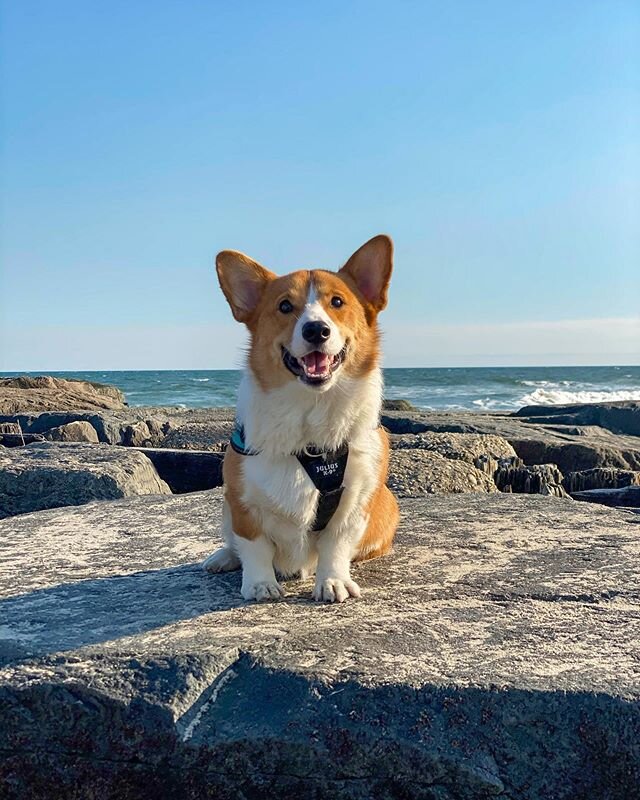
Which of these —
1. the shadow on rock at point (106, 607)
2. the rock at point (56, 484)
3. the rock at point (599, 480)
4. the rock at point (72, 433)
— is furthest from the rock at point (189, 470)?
the shadow on rock at point (106, 607)

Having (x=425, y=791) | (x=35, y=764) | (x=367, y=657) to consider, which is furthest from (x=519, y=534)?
(x=35, y=764)

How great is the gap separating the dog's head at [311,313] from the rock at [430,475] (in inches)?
91.0

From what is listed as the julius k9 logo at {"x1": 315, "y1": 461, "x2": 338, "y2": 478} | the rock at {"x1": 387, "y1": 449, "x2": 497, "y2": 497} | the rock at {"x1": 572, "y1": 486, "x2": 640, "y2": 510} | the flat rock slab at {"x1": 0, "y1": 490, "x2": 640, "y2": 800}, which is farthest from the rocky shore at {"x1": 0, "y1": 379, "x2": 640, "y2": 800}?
the rock at {"x1": 572, "y1": 486, "x2": 640, "y2": 510}

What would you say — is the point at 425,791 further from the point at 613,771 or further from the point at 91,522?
the point at 91,522

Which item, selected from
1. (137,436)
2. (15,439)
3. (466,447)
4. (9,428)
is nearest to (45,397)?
(9,428)

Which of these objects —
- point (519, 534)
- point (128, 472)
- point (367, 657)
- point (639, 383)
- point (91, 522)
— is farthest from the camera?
point (639, 383)

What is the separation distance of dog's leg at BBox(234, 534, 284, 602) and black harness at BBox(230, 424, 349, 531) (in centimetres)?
21

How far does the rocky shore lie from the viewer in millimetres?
2160

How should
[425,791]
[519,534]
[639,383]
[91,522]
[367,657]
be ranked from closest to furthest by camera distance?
[425,791] < [367,657] < [519,534] < [91,522] < [639,383]

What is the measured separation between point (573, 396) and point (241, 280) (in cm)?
4078

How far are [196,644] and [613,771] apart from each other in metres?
1.24

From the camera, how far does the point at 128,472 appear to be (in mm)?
5672

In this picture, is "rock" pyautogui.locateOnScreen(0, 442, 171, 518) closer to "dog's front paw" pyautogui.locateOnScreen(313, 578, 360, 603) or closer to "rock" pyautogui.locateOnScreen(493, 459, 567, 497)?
"dog's front paw" pyautogui.locateOnScreen(313, 578, 360, 603)

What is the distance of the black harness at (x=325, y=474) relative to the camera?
10.4ft
